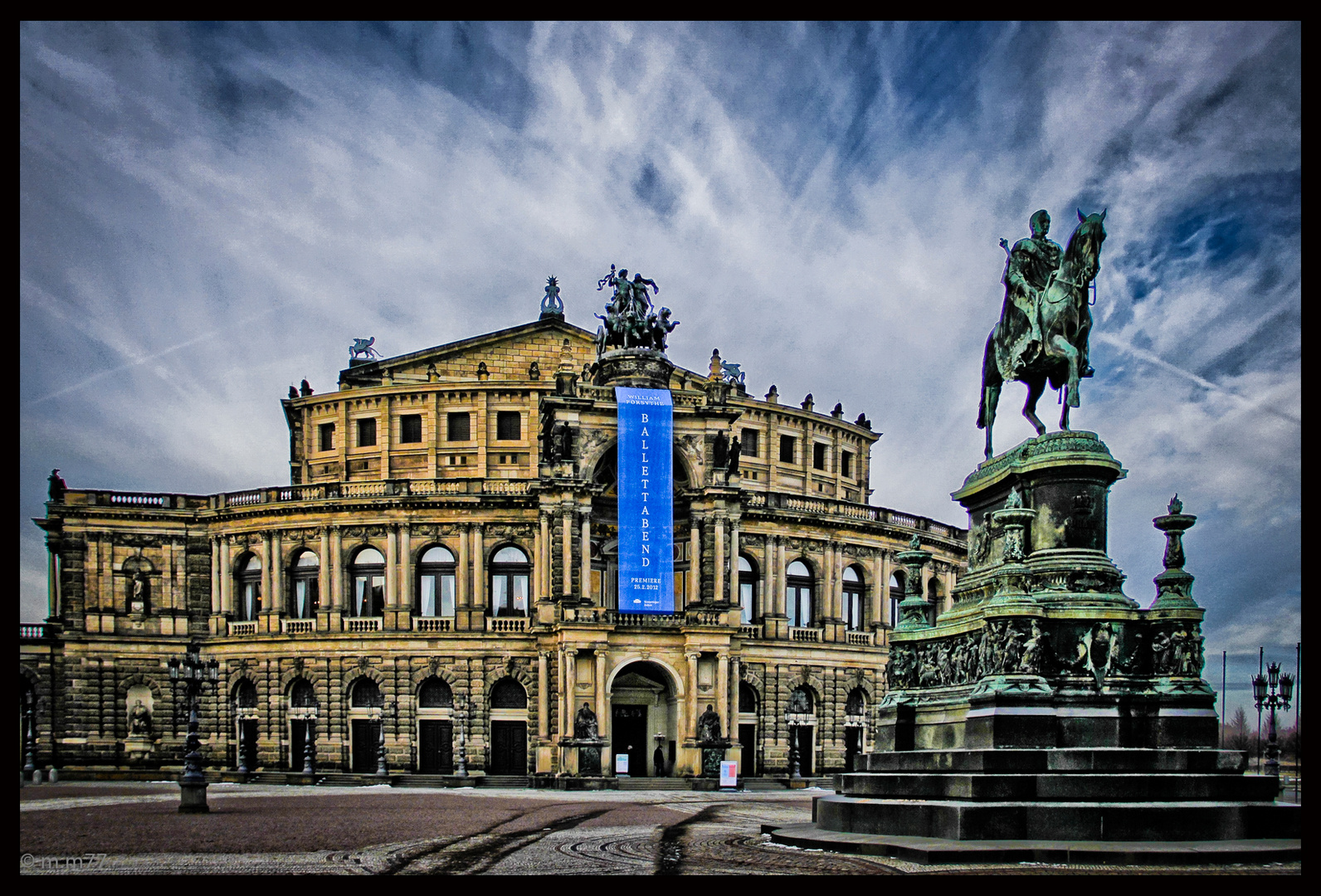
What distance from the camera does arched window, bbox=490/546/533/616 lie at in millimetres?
62469

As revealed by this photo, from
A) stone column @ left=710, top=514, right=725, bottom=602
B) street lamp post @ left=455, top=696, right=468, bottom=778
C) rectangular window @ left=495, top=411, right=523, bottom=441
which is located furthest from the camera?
rectangular window @ left=495, top=411, right=523, bottom=441

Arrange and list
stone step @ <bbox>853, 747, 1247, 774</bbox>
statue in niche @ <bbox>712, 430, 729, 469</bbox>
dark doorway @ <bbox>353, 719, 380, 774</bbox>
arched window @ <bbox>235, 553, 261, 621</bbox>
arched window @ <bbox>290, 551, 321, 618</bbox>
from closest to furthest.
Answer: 1. stone step @ <bbox>853, 747, 1247, 774</bbox>
2. statue in niche @ <bbox>712, 430, 729, 469</bbox>
3. dark doorway @ <bbox>353, 719, 380, 774</bbox>
4. arched window @ <bbox>290, 551, 321, 618</bbox>
5. arched window @ <bbox>235, 553, 261, 621</bbox>

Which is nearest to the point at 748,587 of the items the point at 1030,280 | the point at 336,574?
the point at 336,574

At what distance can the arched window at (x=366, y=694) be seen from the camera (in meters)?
61.0

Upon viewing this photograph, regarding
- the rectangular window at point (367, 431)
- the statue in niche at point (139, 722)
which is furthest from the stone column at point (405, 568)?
the statue in niche at point (139, 722)

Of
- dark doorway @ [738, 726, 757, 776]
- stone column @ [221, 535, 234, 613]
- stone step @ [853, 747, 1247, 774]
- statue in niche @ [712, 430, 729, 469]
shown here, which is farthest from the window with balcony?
stone step @ [853, 747, 1247, 774]

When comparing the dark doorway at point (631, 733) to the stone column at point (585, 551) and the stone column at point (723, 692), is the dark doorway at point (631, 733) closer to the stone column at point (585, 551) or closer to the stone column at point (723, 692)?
the stone column at point (723, 692)

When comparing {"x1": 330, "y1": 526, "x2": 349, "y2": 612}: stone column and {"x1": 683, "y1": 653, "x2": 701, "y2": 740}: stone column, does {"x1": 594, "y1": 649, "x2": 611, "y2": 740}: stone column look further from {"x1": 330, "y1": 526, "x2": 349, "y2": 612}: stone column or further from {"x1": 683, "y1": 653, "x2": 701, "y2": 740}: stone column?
{"x1": 330, "y1": 526, "x2": 349, "y2": 612}: stone column

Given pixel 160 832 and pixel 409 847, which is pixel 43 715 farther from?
pixel 409 847

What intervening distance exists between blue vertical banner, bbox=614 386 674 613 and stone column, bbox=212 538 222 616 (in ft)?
71.6

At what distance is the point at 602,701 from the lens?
179 feet

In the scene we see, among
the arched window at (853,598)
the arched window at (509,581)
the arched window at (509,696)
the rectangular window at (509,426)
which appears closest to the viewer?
the arched window at (509,696)

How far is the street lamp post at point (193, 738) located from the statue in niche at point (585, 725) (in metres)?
19.2

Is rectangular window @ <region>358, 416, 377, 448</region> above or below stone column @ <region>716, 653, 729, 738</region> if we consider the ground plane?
above
